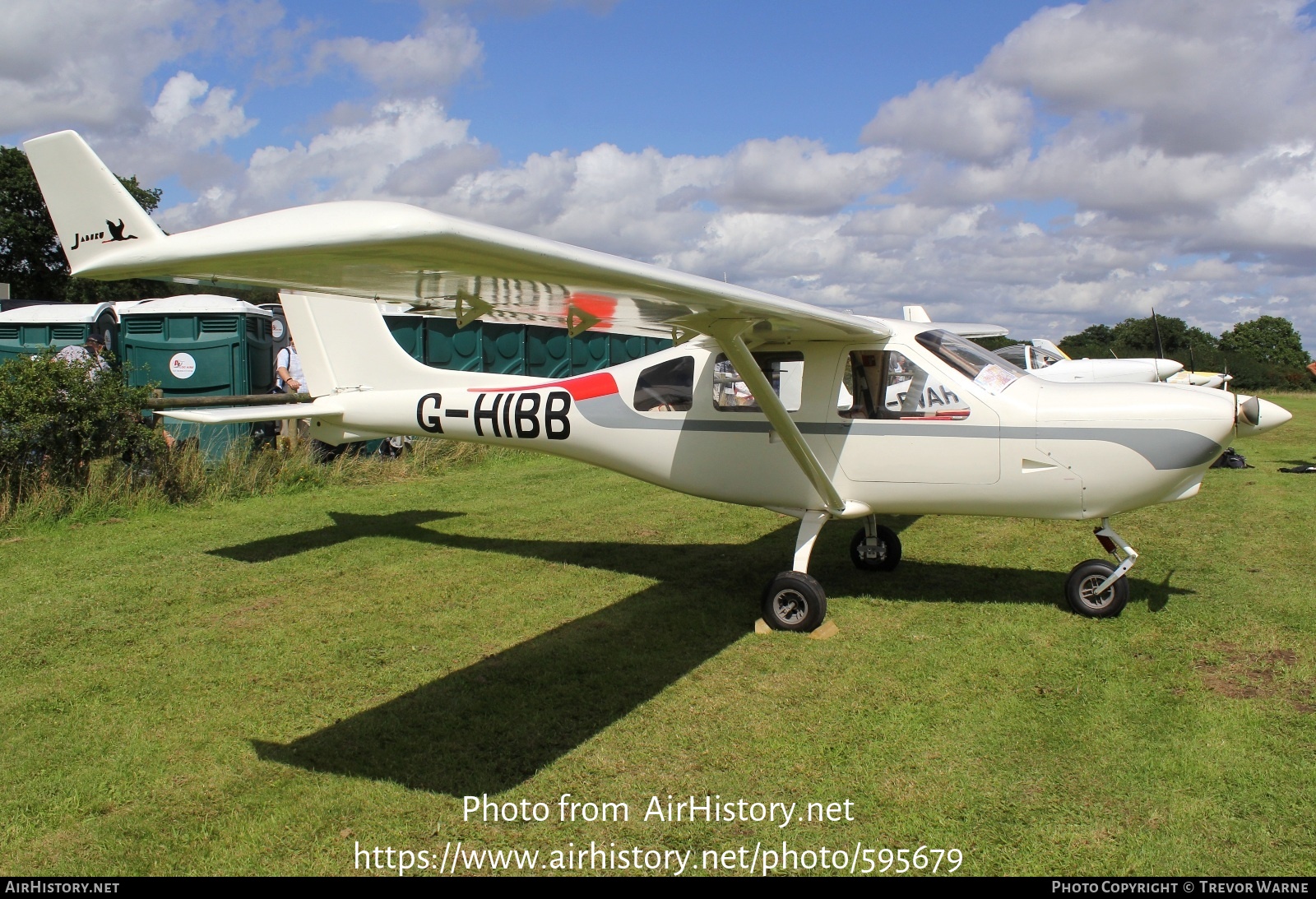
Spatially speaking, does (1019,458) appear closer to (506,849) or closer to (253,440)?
(506,849)

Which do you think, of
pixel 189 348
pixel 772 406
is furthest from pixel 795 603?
pixel 189 348

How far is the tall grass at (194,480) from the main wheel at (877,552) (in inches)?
278

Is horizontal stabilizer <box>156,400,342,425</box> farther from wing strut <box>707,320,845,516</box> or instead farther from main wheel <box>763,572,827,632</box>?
main wheel <box>763,572,827,632</box>

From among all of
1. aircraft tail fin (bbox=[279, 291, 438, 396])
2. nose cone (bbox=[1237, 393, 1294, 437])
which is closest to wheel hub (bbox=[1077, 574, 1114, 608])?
nose cone (bbox=[1237, 393, 1294, 437])

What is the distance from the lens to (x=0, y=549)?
7.79 m

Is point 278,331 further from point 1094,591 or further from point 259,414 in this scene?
point 1094,591

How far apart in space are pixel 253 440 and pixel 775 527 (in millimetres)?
7142

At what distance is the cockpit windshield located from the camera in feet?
→ 20.1

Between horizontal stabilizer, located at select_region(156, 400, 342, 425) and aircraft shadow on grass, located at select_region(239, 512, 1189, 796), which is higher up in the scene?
horizontal stabilizer, located at select_region(156, 400, 342, 425)

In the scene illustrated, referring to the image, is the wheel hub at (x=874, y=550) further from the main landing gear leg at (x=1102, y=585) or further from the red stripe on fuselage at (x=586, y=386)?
the red stripe on fuselage at (x=586, y=386)

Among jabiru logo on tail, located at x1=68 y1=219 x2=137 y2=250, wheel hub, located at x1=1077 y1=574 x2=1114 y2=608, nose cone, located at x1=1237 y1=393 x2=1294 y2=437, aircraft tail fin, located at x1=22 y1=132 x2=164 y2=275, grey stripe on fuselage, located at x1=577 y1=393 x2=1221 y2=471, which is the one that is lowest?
wheel hub, located at x1=1077 y1=574 x2=1114 y2=608

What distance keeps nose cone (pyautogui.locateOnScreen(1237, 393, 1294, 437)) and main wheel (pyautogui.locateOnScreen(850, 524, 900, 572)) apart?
9.10 feet

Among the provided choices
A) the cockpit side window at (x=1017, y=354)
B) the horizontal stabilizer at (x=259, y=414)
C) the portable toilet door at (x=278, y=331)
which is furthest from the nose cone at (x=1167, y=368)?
Answer: the portable toilet door at (x=278, y=331)

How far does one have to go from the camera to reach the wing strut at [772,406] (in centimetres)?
532
